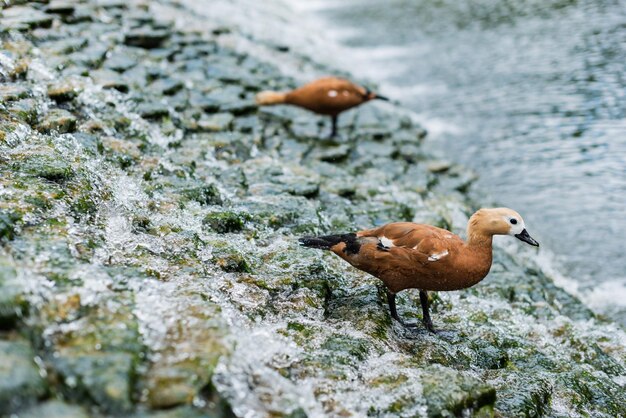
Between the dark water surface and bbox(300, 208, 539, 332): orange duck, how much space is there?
2894 millimetres

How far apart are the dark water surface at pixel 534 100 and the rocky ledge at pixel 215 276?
861mm

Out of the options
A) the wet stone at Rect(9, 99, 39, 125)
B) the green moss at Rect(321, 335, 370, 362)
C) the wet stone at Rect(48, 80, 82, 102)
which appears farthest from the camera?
the wet stone at Rect(48, 80, 82, 102)

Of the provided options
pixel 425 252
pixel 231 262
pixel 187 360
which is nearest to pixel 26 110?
pixel 231 262

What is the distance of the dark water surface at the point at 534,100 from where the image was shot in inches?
316

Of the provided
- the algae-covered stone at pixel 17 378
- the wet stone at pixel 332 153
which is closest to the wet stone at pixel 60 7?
the wet stone at pixel 332 153

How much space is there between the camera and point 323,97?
8.57 metres

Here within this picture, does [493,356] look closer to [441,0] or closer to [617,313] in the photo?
[617,313]

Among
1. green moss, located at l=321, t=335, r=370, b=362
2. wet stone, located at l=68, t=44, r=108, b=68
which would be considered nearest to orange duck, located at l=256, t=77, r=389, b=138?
wet stone, located at l=68, t=44, r=108, b=68

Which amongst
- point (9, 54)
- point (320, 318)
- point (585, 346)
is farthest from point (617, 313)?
point (9, 54)

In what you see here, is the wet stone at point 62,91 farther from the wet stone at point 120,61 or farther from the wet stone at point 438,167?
the wet stone at point 438,167

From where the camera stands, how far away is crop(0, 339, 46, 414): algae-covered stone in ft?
8.71

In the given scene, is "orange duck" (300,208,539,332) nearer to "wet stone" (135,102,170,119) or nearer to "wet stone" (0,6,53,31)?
"wet stone" (135,102,170,119)

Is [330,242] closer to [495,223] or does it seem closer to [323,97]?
[495,223]

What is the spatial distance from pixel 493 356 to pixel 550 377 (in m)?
0.41
